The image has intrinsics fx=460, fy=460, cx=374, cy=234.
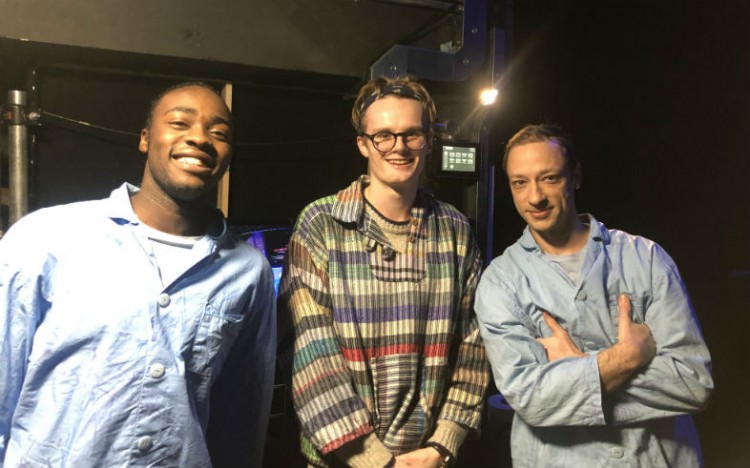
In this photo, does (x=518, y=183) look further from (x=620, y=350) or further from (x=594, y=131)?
(x=594, y=131)

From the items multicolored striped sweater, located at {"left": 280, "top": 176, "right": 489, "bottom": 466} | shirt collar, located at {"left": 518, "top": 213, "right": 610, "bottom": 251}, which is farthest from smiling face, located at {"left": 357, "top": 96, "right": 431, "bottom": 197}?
shirt collar, located at {"left": 518, "top": 213, "right": 610, "bottom": 251}

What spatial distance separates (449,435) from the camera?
1439 millimetres

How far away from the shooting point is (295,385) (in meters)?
1.39

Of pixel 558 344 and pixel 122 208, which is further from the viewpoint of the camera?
pixel 558 344

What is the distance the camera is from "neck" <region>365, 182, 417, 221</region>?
1551mm

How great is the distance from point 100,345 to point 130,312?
3.9 inches

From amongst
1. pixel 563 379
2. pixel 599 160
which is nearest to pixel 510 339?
pixel 563 379

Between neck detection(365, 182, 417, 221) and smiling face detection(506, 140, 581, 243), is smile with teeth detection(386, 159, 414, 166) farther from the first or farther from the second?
smiling face detection(506, 140, 581, 243)

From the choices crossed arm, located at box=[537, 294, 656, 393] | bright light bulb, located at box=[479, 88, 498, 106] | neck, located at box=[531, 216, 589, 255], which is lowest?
crossed arm, located at box=[537, 294, 656, 393]

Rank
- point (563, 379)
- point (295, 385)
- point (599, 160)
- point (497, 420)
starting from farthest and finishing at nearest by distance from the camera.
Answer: point (599, 160)
point (497, 420)
point (295, 385)
point (563, 379)

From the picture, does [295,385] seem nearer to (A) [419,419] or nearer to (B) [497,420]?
(A) [419,419]

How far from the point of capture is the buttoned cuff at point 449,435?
1.42 m

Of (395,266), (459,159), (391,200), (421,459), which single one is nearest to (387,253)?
(395,266)

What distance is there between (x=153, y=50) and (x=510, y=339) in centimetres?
207
